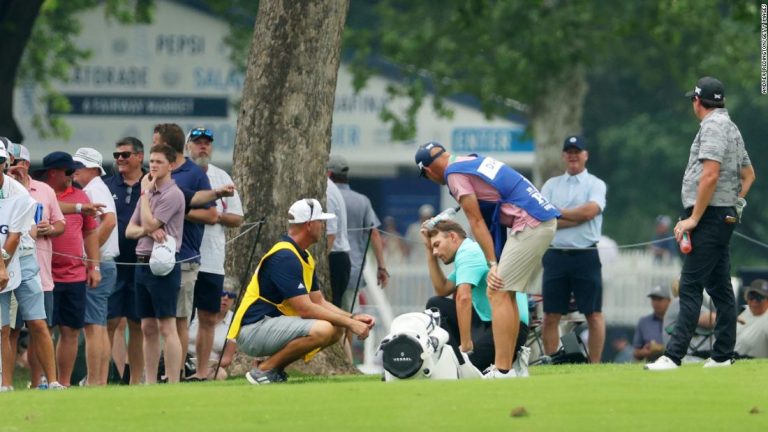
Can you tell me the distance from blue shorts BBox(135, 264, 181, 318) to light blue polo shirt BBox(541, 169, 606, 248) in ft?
12.7

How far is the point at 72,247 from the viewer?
1484 cm

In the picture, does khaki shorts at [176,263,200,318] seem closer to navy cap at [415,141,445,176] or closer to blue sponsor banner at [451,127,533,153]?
navy cap at [415,141,445,176]

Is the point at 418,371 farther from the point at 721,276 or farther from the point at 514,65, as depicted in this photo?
the point at 514,65

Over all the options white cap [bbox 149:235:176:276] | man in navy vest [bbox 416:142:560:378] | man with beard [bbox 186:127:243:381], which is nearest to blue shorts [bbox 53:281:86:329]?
white cap [bbox 149:235:176:276]

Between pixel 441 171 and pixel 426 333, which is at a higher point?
pixel 441 171

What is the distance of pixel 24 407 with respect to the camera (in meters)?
11.7

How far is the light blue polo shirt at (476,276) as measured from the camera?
45.8 ft

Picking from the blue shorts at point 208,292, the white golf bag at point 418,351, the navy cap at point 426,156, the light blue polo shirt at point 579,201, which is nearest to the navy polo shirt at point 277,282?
the white golf bag at point 418,351

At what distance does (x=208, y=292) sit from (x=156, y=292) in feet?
2.64

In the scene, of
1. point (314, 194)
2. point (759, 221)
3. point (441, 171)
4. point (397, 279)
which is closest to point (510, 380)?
point (441, 171)

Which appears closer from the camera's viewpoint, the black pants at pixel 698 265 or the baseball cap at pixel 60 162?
the black pants at pixel 698 265

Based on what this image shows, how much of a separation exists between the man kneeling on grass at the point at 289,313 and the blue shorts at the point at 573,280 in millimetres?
3982

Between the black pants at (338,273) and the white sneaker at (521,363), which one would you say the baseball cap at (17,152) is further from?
the white sneaker at (521,363)

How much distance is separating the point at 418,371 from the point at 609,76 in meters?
45.1
